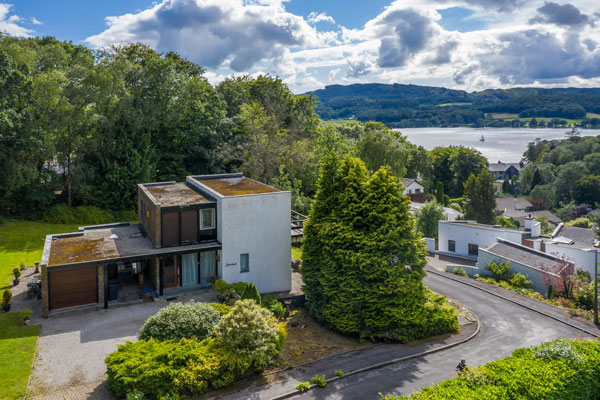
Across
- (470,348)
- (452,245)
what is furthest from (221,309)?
(452,245)

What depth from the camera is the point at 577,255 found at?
37.7 meters

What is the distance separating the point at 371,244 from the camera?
72.3ft

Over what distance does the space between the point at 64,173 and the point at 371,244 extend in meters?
33.7

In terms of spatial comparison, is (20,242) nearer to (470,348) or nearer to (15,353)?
(15,353)

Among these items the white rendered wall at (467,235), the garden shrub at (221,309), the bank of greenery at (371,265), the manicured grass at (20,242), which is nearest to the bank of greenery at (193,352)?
the garden shrub at (221,309)

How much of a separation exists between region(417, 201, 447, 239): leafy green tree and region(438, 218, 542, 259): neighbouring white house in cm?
505

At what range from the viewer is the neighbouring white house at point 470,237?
1623 inches

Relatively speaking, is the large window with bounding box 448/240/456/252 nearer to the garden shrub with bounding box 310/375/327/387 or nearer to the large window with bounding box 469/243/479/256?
the large window with bounding box 469/243/479/256

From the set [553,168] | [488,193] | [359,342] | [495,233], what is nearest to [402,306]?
[359,342]

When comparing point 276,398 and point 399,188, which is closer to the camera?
point 276,398

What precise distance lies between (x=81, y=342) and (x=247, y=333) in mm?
8063

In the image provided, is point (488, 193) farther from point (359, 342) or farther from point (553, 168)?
point (553, 168)

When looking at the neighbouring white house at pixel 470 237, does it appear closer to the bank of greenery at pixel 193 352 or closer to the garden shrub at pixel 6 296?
the bank of greenery at pixel 193 352

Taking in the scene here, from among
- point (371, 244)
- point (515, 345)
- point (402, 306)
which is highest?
point (371, 244)
